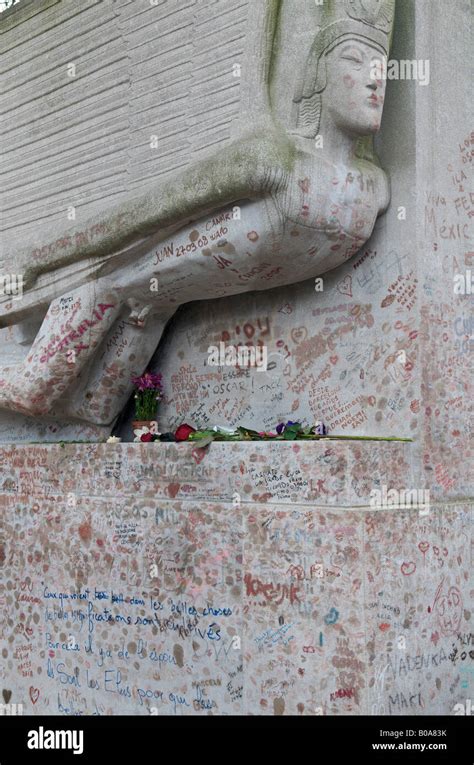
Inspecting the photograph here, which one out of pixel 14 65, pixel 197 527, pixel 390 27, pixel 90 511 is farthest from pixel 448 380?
pixel 14 65

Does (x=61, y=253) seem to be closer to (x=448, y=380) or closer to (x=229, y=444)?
(x=229, y=444)

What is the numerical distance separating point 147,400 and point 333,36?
2.32 metres

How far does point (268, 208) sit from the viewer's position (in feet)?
14.5

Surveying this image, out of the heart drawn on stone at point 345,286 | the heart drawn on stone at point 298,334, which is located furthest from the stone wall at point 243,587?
the heart drawn on stone at point 345,286

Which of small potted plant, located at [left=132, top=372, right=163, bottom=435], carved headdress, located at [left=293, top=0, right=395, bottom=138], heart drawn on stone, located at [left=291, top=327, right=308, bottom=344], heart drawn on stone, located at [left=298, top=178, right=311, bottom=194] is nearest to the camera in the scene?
heart drawn on stone, located at [left=298, top=178, right=311, bottom=194]

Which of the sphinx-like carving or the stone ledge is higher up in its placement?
the sphinx-like carving

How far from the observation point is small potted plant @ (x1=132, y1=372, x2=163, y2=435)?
18.0ft

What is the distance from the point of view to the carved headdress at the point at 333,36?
4465 mm

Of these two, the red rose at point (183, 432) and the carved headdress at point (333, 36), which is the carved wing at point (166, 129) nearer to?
the carved headdress at point (333, 36)

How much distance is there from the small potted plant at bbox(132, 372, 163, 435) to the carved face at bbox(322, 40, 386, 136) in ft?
6.24

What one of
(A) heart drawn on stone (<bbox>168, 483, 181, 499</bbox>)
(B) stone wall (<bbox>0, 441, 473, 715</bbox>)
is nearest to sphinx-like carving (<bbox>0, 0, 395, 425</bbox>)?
(B) stone wall (<bbox>0, 441, 473, 715</bbox>)

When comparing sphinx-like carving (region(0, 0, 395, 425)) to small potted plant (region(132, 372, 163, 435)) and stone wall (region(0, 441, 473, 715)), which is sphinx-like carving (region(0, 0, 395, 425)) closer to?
small potted plant (region(132, 372, 163, 435))

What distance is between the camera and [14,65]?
6.45 m

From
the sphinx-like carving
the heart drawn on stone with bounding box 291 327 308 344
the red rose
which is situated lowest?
the red rose
